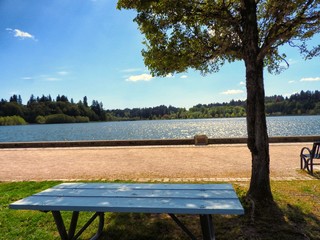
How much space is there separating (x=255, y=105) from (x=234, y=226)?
2.15 metres

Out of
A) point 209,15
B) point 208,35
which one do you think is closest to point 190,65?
point 208,35

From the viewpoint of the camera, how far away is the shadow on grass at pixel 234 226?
4188 millimetres

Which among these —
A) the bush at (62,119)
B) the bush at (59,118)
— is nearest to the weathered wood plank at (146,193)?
the bush at (62,119)

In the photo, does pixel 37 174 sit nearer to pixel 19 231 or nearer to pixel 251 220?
pixel 19 231

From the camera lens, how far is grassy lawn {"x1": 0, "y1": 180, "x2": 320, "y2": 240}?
4242mm

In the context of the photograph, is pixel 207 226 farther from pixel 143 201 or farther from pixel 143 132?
pixel 143 132

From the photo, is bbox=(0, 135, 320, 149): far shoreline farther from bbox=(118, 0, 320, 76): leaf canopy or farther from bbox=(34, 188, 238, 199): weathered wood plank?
bbox=(34, 188, 238, 199): weathered wood plank

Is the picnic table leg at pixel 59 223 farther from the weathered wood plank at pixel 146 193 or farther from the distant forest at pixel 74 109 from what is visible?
the distant forest at pixel 74 109

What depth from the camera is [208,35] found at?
5895 mm

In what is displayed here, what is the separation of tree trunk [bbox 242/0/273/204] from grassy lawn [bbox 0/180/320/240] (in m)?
0.40

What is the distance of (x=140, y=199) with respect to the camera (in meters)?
3.45

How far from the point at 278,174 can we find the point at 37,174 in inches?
294

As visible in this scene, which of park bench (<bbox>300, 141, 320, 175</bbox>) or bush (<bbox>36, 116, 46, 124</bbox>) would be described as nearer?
park bench (<bbox>300, 141, 320, 175</bbox>)

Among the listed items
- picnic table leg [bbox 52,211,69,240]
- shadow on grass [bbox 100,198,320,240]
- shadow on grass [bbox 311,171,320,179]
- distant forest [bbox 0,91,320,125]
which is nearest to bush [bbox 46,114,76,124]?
distant forest [bbox 0,91,320,125]
